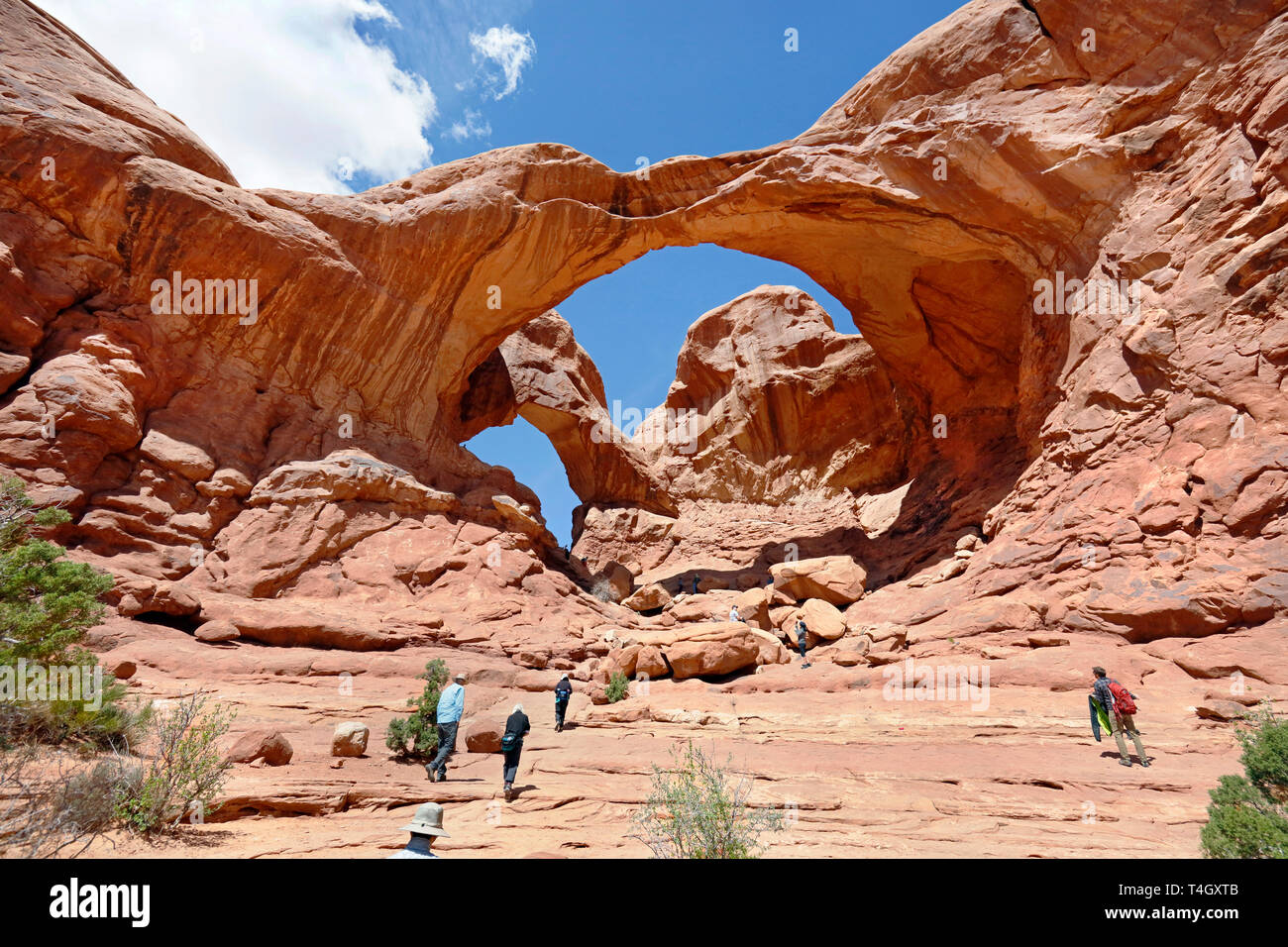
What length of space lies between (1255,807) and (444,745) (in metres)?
7.75

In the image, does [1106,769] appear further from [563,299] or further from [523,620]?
[563,299]

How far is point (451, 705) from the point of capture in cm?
853

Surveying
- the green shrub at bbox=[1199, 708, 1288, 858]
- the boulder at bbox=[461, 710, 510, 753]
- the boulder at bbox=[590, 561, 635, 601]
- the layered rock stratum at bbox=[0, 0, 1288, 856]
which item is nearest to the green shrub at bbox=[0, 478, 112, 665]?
the layered rock stratum at bbox=[0, 0, 1288, 856]

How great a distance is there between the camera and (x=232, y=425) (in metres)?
18.1

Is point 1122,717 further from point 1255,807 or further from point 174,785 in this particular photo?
point 174,785

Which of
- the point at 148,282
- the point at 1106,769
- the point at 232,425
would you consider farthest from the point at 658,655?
the point at 148,282

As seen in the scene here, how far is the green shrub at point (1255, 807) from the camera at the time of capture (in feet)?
12.9

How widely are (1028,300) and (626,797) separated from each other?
18.3 m

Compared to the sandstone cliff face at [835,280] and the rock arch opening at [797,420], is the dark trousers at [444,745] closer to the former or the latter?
the sandstone cliff face at [835,280]

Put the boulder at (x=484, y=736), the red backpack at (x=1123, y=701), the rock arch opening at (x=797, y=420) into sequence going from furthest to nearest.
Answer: the rock arch opening at (x=797, y=420), the boulder at (x=484, y=736), the red backpack at (x=1123, y=701)

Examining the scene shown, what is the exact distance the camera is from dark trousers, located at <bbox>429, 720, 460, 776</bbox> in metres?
8.18

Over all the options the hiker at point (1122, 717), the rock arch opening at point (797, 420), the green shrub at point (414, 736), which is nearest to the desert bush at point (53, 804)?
the green shrub at point (414, 736)

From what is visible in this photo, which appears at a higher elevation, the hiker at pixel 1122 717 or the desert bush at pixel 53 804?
the desert bush at pixel 53 804

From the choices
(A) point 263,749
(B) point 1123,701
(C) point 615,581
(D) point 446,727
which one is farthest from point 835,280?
(A) point 263,749
